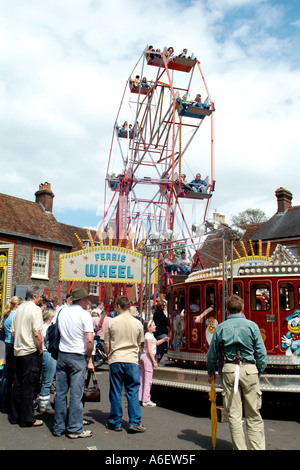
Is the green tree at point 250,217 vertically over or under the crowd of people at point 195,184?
over

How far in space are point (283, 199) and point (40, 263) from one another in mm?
16637

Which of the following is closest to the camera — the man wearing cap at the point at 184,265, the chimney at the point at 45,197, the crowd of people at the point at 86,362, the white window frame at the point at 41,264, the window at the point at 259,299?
the crowd of people at the point at 86,362

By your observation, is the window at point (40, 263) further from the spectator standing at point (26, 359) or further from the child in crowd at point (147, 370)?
the spectator standing at point (26, 359)

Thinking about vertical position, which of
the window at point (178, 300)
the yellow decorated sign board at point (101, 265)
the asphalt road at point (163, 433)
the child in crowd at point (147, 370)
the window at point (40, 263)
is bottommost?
the asphalt road at point (163, 433)

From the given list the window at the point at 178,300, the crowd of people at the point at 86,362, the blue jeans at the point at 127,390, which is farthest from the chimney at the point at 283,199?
the blue jeans at the point at 127,390

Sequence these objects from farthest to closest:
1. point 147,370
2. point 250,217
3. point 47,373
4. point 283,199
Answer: point 250,217, point 283,199, point 147,370, point 47,373

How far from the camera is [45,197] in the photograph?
29.3m

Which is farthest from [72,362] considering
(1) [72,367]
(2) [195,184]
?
(2) [195,184]

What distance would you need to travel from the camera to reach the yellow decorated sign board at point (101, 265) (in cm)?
1566

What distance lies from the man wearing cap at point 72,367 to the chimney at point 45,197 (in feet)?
81.3

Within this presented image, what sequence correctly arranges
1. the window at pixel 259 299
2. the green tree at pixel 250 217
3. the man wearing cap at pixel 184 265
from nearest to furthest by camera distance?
1. the window at pixel 259 299
2. the man wearing cap at pixel 184 265
3. the green tree at pixel 250 217

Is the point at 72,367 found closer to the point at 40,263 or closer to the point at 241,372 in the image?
the point at 241,372

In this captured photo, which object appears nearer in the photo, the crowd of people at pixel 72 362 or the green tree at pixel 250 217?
the crowd of people at pixel 72 362

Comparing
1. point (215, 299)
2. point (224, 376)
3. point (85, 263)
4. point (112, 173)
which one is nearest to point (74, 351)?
point (224, 376)
